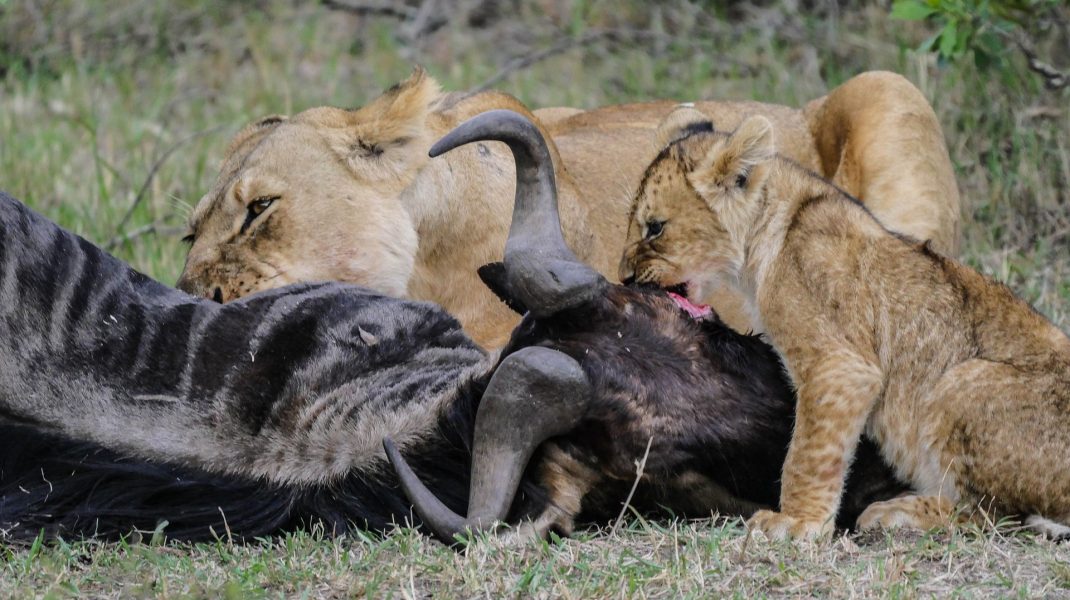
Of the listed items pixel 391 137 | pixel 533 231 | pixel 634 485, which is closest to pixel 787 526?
pixel 634 485

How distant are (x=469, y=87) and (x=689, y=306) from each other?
4603mm

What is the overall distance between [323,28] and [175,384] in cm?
611

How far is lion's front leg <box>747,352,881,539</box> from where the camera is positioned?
12.2ft

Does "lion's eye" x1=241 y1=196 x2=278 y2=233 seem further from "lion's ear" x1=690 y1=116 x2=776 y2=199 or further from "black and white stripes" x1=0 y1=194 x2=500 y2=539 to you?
"lion's ear" x1=690 y1=116 x2=776 y2=199

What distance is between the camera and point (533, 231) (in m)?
3.83

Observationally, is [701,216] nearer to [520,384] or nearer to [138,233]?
[520,384]

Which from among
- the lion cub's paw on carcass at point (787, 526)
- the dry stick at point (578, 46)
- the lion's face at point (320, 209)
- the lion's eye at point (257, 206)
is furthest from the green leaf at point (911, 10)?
the dry stick at point (578, 46)

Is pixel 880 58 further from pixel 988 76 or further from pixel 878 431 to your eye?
pixel 878 431

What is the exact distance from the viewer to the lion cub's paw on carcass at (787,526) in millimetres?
3602

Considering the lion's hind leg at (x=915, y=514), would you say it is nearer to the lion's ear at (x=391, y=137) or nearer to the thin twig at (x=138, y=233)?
the lion's ear at (x=391, y=137)

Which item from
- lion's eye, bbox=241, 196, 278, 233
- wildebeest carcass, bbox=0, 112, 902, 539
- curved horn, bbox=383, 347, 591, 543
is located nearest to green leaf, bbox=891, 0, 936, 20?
wildebeest carcass, bbox=0, 112, 902, 539

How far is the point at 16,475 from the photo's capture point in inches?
148

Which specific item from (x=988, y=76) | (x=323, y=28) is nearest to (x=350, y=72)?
(x=323, y=28)

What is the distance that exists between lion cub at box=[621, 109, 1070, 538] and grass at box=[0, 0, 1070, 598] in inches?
6.5
